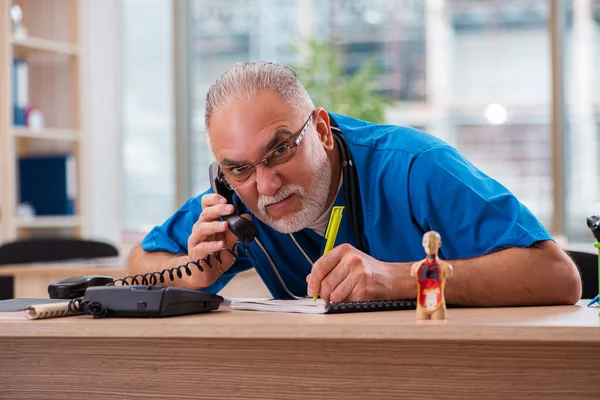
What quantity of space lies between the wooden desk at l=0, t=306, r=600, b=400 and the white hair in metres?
0.42

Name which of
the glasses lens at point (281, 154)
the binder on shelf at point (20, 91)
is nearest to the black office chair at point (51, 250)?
the binder on shelf at point (20, 91)

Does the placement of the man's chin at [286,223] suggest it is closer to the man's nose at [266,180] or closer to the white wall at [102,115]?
the man's nose at [266,180]

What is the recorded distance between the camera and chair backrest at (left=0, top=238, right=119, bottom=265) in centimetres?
338

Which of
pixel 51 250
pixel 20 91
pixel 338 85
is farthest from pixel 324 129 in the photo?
pixel 338 85

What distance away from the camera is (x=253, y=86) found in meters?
1.71

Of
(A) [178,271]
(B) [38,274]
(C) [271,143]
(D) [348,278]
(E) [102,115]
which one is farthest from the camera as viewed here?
(E) [102,115]

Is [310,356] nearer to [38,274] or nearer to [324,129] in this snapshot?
[324,129]

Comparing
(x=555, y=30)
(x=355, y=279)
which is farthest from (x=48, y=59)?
(x=355, y=279)

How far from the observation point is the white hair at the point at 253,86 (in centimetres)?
170

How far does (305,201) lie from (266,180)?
0.12 metres

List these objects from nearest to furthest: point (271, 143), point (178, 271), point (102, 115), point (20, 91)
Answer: point (271, 143) < point (178, 271) < point (20, 91) < point (102, 115)

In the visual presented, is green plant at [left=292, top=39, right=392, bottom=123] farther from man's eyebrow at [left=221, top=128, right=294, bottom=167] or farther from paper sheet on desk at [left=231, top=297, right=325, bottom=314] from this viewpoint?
paper sheet on desk at [left=231, top=297, right=325, bottom=314]

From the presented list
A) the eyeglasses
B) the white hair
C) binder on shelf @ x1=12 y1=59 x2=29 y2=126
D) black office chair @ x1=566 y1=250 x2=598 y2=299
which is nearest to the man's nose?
the eyeglasses

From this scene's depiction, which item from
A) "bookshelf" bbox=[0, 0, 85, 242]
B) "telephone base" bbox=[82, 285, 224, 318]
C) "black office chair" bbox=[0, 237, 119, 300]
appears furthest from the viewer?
"bookshelf" bbox=[0, 0, 85, 242]
